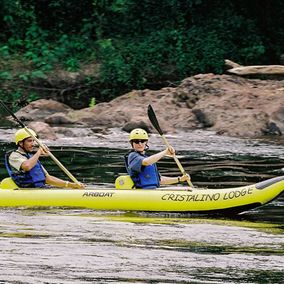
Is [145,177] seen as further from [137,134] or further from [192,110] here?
[192,110]

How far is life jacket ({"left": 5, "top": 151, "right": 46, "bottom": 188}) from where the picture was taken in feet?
44.5

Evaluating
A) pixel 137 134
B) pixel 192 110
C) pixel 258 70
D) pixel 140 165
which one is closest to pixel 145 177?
pixel 140 165

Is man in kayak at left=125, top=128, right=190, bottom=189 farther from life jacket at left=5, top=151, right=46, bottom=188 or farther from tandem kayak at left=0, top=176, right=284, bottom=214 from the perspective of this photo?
life jacket at left=5, top=151, right=46, bottom=188

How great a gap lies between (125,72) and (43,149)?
1610 centimetres

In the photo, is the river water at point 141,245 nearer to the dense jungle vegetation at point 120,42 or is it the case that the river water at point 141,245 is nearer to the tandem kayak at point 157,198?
the tandem kayak at point 157,198

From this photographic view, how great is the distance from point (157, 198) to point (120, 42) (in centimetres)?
1877

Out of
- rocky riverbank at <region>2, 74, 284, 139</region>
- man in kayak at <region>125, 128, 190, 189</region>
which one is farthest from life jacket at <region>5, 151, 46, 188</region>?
rocky riverbank at <region>2, 74, 284, 139</region>

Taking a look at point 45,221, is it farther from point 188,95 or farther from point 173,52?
point 173,52

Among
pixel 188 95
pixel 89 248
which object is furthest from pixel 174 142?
pixel 89 248

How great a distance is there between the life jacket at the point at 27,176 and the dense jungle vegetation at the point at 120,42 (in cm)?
1537

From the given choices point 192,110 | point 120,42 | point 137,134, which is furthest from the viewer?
point 120,42

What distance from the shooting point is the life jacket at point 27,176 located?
13562 millimetres

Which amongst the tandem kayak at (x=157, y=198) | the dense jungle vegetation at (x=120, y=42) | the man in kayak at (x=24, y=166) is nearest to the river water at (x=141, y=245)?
the tandem kayak at (x=157, y=198)

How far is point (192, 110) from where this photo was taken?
2523cm
